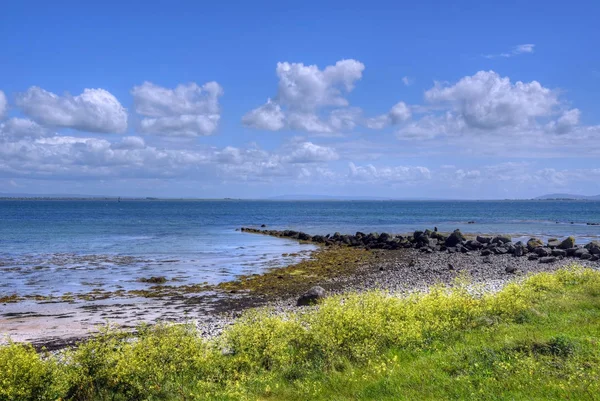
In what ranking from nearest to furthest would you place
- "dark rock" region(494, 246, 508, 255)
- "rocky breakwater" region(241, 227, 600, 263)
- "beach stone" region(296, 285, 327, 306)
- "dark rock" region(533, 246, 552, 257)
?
"beach stone" region(296, 285, 327, 306)
"rocky breakwater" region(241, 227, 600, 263)
"dark rock" region(533, 246, 552, 257)
"dark rock" region(494, 246, 508, 255)

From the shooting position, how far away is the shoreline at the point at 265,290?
17.8 metres

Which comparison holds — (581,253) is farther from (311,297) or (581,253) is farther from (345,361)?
(345,361)

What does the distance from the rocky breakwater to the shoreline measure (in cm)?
94

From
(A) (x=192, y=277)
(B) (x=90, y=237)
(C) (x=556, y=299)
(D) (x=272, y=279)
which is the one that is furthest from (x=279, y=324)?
(B) (x=90, y=237)

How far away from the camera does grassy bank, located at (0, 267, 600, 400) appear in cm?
833

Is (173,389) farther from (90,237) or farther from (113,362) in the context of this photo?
(90,237)

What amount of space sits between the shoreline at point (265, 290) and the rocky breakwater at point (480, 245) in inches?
36.9

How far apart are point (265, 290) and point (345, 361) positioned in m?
15.3

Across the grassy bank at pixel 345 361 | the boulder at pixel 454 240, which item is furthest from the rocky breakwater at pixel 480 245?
the grassy bank at pixel 345 361

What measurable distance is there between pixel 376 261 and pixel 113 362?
93.9 ft

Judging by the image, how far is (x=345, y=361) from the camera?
983 cm

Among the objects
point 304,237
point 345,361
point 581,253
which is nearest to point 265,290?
point 345,361

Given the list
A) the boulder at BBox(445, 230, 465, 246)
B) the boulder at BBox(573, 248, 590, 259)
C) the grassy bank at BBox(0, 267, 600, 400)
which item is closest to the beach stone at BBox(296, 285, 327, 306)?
the grassy bank at BBox(0, 267, 600, 400)

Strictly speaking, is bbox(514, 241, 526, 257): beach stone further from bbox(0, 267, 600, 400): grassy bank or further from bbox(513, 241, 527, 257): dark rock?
bbox(0, 267, 600, 400): grassy bank
